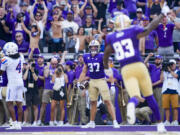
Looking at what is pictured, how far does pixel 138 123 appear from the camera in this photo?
42.4 ft

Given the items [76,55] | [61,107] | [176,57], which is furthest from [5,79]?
[176,57]

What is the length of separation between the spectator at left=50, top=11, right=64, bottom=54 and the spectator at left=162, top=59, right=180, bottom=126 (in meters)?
3.51

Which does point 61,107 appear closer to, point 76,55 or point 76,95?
point 76,95

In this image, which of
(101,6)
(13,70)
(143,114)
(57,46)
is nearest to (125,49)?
(13,70)

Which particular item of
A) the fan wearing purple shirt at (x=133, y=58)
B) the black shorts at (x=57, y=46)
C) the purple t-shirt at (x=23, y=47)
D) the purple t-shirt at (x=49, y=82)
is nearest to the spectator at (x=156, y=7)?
the black shorts at (x=57, y=46)

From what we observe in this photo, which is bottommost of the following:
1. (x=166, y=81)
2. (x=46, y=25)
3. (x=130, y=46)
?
(x=166, y=81)

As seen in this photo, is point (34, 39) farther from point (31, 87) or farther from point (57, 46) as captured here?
point (31, 87)

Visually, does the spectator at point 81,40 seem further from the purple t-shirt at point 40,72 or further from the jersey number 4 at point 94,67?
the jersey number 4 at point 94,67

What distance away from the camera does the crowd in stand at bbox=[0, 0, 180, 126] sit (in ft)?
42.3

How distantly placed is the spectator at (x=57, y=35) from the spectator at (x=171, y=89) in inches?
138

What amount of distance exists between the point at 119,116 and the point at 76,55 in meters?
2.35

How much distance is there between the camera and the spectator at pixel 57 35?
14.7 m

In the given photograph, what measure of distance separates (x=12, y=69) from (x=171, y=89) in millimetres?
4472

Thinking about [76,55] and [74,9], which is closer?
[76,55]
